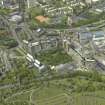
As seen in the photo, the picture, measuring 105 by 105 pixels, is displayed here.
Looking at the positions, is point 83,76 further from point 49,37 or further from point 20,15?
point 20,15

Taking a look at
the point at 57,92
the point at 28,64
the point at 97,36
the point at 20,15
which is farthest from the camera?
the point at 20,15

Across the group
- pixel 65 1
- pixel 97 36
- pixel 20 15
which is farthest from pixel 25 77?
pixel 65 1

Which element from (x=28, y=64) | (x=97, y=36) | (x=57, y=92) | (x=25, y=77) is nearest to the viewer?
(x=57, y=92)

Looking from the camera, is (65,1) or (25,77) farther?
(65,1)

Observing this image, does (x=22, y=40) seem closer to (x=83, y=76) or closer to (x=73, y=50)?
(x=73, y=50)

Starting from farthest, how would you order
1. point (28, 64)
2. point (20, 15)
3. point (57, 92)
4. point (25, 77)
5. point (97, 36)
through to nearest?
point (20, 15) < point (97, 36) < point (28, 64) < point (25, 77) < point (57, 92)

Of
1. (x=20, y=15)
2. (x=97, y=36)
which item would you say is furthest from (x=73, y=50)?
(x=20, y=15)
